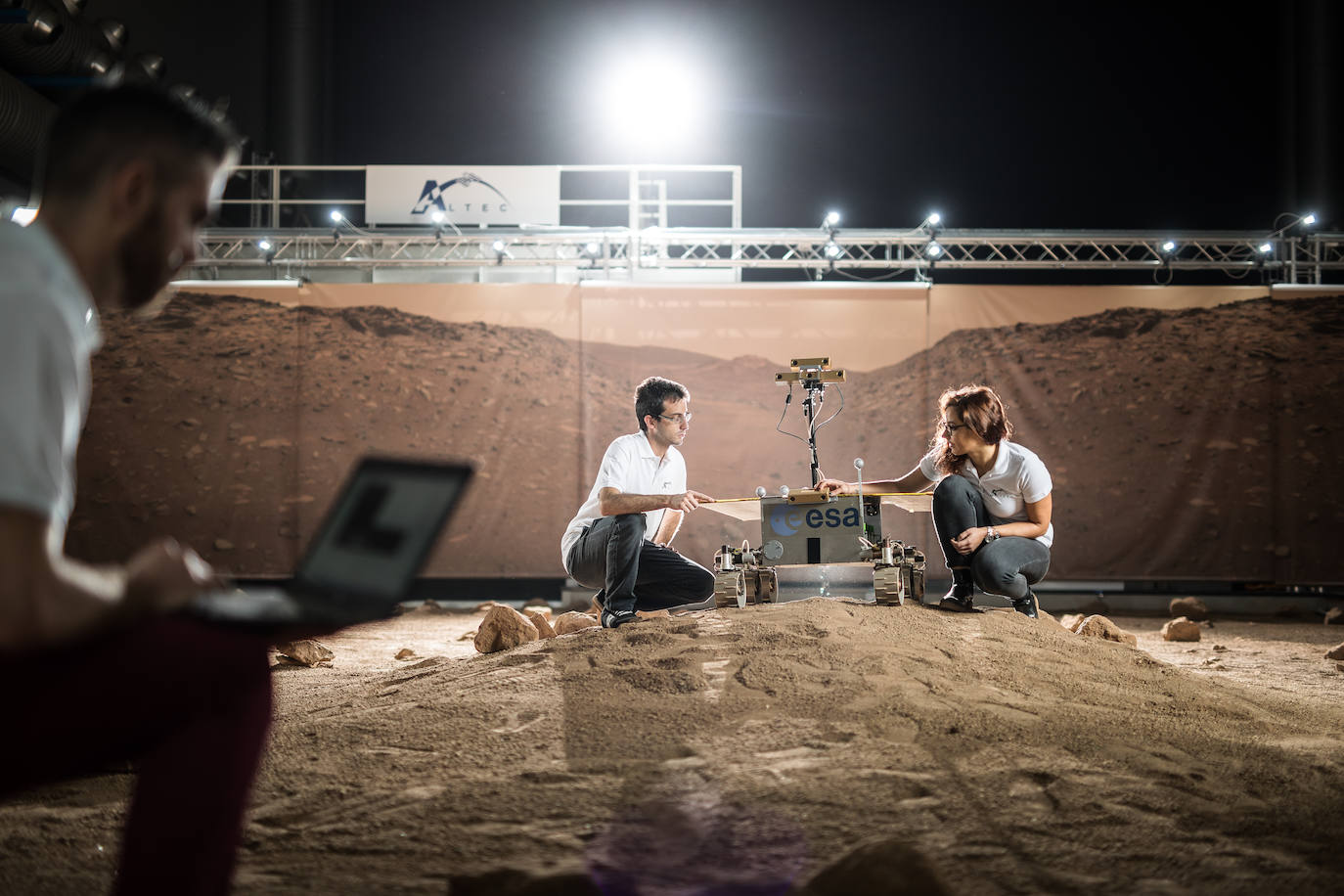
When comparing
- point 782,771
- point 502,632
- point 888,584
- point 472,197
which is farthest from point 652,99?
point 782,771

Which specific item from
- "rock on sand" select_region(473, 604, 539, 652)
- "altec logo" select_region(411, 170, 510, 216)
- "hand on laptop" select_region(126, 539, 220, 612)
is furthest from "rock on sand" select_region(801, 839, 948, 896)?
"altec logo" select_region(411, 170, 510, 216)

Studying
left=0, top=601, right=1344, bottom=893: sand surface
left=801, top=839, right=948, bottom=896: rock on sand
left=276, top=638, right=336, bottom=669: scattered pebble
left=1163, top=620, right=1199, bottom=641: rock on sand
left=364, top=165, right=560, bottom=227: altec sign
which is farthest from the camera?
left=364, top=165, right=560, bottom=227: altec sign

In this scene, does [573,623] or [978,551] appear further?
[573,623]

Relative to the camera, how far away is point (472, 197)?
8422mm

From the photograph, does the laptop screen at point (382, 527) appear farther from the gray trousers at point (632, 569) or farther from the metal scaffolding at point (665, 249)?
the metal scaffolding at point (665, 249)

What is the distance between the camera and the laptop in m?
1.06

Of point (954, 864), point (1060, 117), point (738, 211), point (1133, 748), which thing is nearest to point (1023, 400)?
point (738, 211)

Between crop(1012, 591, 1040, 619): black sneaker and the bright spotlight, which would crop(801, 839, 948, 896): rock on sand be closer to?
crop(1012, 591, 1040, 619): black sneaker

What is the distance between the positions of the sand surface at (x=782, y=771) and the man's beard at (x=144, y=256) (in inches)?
49.8

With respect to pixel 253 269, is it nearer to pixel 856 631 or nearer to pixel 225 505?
pixel 225 505

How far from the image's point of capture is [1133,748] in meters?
2.52

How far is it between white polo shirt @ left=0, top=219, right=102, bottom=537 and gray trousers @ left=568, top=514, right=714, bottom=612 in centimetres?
311

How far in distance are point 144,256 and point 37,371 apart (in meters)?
0.28

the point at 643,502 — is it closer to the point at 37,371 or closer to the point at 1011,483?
the point at 1011,483
